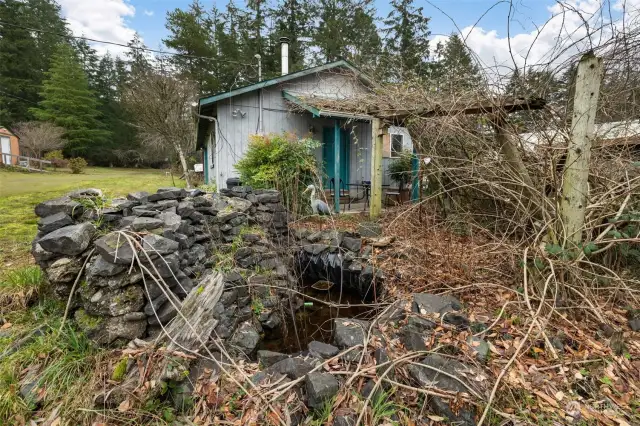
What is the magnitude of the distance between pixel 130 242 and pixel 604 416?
12.0 feet

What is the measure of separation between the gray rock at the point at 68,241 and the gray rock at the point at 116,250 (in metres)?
0.22

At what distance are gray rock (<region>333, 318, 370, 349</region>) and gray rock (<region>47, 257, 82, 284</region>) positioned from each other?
2526 mm

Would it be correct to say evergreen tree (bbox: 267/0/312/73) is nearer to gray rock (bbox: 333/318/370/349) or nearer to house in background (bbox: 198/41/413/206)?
house in background (bbox: 198/41/413/206)

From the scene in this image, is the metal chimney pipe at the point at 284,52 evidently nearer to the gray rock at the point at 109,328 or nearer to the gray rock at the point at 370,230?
the gray rock at the point at 370,230

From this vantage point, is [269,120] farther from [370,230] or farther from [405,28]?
[405,28]

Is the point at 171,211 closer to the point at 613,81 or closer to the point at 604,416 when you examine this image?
the point at 604,416

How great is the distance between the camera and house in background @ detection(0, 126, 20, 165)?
20.0 m

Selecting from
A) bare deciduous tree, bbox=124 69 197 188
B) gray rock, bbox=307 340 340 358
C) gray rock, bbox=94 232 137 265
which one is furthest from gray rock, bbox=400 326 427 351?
bare deciduous tree, bbox=124 69 197 188

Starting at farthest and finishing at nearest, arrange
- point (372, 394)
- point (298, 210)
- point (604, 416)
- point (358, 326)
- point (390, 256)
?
point (298, 210)
point (390, 256)
point (358, 326)
point (372, 394)
point (604, 416)

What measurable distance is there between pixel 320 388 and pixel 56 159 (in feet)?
91.7

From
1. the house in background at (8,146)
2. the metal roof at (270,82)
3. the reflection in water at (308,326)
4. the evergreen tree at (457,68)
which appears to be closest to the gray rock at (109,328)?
the reflection in water at (308,326)

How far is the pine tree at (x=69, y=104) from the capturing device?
26312 mm

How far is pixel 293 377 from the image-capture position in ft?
7.77

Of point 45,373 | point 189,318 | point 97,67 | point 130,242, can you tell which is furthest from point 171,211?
point 97,67
